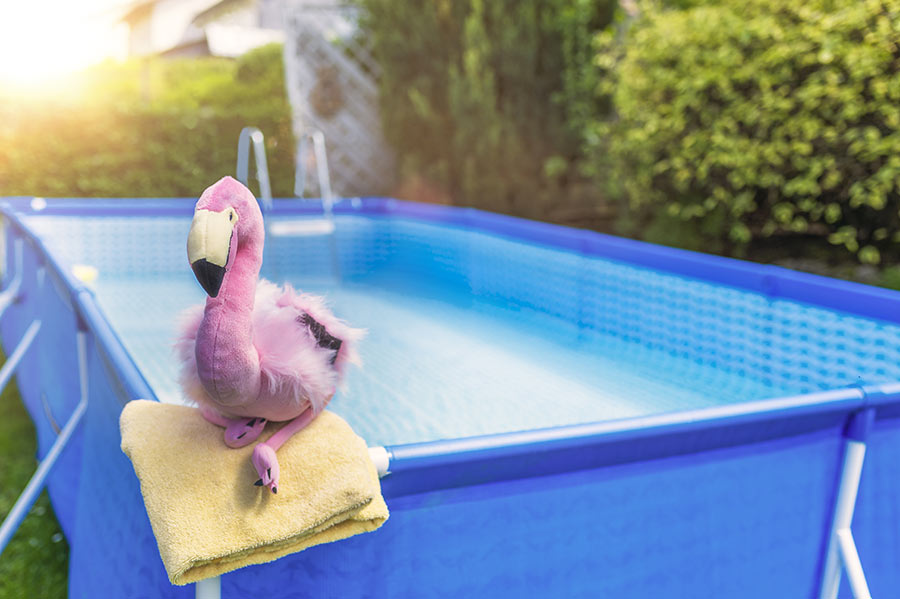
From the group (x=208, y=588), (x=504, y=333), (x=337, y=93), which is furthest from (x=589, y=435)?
(x=337, y=93)

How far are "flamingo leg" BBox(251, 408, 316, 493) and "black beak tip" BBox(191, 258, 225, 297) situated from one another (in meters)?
0.25

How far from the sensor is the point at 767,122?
487 centimetres

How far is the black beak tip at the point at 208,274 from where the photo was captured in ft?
3.17

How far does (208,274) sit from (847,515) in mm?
1342

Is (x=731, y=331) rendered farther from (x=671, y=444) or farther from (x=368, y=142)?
(x=368, y=142)

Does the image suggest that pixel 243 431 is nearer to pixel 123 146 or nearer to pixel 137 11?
pixel 123 146

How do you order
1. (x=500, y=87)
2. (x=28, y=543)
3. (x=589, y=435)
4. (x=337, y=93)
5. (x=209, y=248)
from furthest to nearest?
(x=337, y=93), (x=500, y=87), (x=28, y=543), (x=589, y=435), (x=209, y=248)

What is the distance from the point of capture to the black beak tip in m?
0.97

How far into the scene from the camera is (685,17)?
18.3 feet

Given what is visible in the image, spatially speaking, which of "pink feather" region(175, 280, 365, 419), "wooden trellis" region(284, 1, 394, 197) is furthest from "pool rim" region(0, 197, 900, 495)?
"wooden trellis" region(284, 1, 394, 197)

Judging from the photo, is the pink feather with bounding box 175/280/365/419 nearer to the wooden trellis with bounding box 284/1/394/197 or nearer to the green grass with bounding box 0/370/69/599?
the green grass with bounding box 0/370/69/599

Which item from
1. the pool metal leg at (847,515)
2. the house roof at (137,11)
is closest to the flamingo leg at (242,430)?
the pool metal leg at (847,515)

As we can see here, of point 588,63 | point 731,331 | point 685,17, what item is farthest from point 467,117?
point 731,331

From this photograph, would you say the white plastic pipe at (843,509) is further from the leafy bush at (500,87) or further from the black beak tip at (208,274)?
the leafy bush at (500,87)
